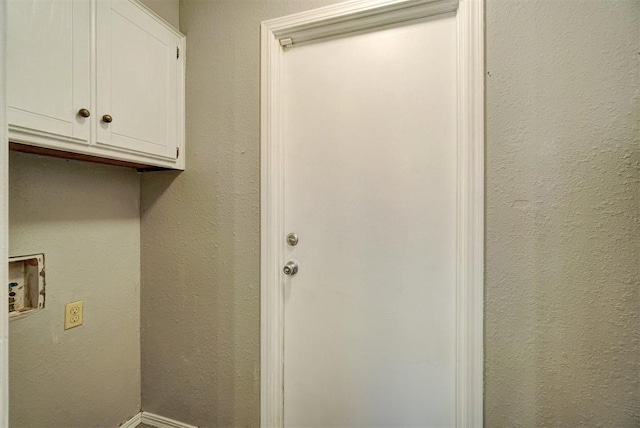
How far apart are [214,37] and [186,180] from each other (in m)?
0.73

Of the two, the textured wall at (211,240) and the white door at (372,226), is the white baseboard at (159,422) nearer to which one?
the textured wall at (211,240)

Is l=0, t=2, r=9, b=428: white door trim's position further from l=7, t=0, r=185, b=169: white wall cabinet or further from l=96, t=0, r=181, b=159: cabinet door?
l=96, t=0, r=181, b=159: cabinet door

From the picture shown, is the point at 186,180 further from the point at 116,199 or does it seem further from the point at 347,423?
the point at 347,423

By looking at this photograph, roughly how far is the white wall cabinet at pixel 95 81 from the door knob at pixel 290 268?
761 mm

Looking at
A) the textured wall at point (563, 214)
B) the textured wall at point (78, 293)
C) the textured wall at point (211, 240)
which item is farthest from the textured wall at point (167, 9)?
the textured wall at point (563, 214)

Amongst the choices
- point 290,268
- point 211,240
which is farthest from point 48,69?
point 290,268

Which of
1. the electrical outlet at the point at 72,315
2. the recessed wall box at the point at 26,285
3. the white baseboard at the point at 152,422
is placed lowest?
the white baseboard at the point at 152,422

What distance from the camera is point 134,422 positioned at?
164 cm

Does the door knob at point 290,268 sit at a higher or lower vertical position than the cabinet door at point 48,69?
lower

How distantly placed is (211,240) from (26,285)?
0.72m

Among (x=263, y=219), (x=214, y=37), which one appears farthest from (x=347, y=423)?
(x=214, y=37)

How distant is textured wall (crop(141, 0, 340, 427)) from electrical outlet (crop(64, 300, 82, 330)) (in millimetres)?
323

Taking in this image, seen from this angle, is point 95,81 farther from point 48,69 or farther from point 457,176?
point 457,176

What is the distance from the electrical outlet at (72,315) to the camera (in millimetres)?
1325
